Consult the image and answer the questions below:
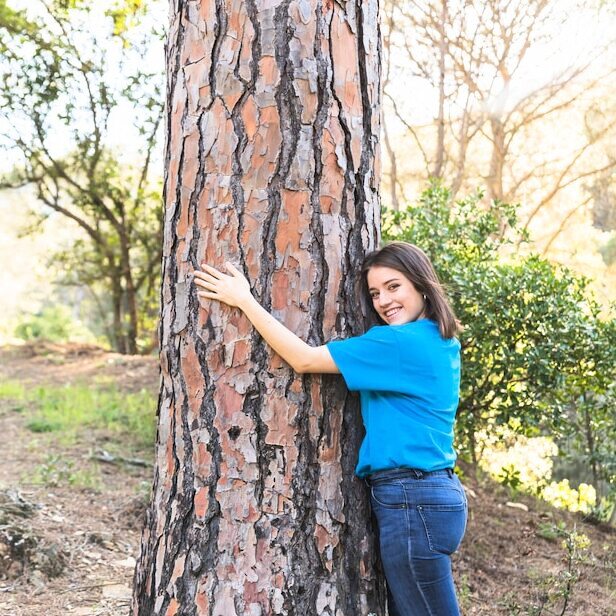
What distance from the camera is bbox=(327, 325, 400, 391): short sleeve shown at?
2.40 m

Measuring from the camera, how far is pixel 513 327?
4.48 metres

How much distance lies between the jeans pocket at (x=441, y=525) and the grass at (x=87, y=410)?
4.27 meters

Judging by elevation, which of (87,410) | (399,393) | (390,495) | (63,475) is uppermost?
(399,393)

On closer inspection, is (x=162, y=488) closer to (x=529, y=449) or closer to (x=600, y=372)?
(x=600, y=372)

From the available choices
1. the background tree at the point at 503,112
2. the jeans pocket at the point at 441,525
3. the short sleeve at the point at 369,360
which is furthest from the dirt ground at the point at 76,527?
the background tree at the point at 503,112

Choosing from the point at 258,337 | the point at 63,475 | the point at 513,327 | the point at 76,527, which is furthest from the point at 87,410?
the point at 258,337

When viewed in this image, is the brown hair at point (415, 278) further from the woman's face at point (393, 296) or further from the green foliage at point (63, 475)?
the green foliage at point (63, 475)

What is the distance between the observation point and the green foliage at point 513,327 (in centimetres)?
443

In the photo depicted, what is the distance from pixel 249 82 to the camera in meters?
2.43

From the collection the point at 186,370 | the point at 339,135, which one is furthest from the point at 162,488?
the point at 339,135

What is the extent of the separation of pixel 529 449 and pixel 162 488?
552 centimetres

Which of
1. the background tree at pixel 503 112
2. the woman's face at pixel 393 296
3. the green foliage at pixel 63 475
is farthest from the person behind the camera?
the background tree at pixel 503 112

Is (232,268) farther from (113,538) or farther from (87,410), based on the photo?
(87,410)

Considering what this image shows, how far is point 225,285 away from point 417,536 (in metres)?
1.02
